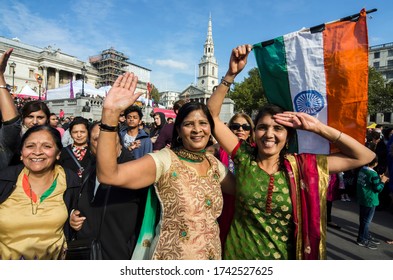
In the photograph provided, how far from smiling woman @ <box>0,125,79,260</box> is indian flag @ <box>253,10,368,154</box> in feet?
7.48

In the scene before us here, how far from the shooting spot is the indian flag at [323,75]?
250 cm

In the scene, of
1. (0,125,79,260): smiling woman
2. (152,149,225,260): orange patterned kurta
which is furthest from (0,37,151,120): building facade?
(152,149,225,260): orange patterned kurta

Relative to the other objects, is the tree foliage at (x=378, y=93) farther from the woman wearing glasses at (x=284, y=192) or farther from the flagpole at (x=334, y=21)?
the woman wearing glasses at (x=284, y=192)

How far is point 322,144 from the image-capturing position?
2588mm

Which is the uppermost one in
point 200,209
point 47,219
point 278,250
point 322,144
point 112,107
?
point 112,107

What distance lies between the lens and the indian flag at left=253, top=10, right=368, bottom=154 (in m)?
2.50

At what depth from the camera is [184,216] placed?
5.90 feet

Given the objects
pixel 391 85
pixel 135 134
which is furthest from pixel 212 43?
pixel 135 134

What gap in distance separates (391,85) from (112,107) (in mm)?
49486

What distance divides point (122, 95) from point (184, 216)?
0.93 metres

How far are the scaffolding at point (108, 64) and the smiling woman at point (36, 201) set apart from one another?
268ft

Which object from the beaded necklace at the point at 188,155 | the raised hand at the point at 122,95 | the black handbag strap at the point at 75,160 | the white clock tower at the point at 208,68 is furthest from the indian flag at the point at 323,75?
the white clock tower at the point at 208,68

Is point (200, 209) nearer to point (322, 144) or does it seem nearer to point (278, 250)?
point (278, 250)

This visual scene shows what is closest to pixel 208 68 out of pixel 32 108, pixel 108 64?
pixel 108 64
